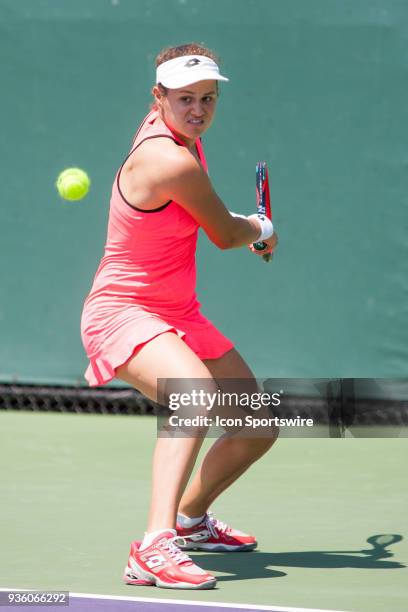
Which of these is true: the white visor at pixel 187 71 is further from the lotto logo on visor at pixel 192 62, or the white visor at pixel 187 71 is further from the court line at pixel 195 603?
the court line at pixel 195 603

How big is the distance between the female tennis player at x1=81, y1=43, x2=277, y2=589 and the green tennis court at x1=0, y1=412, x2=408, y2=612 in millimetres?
243

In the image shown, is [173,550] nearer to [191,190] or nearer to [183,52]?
[191,190]

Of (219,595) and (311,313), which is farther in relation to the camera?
(311,313)

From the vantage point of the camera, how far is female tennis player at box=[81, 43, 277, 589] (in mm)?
3881

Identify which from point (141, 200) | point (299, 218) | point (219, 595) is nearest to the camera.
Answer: point (219, 595)

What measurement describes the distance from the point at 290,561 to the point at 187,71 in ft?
4.91

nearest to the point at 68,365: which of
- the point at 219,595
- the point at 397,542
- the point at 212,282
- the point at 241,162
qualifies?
the point at 212,282

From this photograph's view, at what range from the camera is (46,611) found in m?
3.43

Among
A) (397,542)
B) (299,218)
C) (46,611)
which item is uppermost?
(299,218)

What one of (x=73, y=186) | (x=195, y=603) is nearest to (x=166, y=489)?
(x=195, y=603)

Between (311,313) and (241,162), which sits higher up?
(241,162)

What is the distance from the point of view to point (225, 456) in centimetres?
441

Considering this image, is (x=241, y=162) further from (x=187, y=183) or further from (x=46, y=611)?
(x=46, y=611)

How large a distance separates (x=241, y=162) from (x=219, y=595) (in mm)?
3686
